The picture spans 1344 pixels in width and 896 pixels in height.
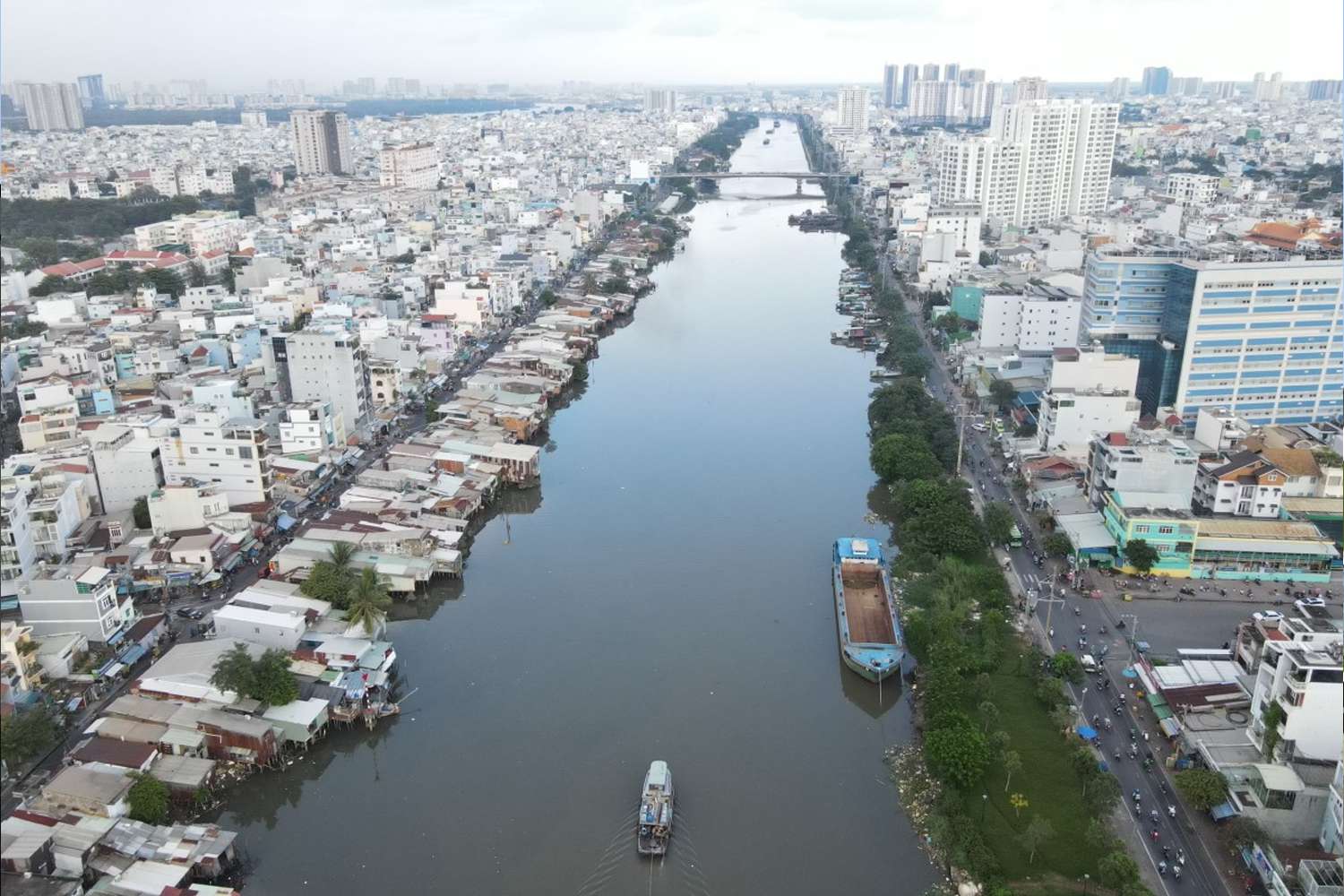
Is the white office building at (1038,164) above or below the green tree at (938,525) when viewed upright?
above

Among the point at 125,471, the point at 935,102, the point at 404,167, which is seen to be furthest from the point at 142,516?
the point at 935,102

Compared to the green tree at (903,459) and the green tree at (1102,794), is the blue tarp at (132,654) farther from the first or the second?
the green tree at (903,459)

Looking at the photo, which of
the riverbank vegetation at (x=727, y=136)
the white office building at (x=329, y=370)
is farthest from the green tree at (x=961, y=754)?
the riverbank vegetation at (x=727, y=136)

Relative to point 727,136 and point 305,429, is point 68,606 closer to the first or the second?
point 305,429

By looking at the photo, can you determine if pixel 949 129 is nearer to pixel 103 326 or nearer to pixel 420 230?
pixel 420 230

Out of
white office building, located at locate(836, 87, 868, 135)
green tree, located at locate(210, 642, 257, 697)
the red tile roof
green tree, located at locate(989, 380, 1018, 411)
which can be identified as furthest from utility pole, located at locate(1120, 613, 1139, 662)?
white office building, located at locate(836, 87, 868, 135)

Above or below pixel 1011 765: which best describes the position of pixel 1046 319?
above
